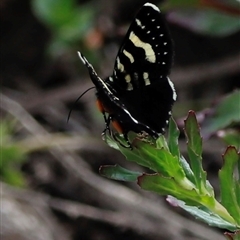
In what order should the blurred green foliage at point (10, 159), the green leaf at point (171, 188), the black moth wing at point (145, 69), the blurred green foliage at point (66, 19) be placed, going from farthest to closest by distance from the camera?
the blurred green foliage at point (66, 19) → the blurred green foliage at point (10, 159) → the black moth wing at point (145, 69) → the green leaf at point (171, 188)

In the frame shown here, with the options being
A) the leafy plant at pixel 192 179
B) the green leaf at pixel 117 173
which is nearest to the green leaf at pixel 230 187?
the leafy plant at pixel 192 179

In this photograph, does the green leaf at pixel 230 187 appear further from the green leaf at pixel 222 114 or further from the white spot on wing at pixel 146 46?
the green leaf at pixel 222 114

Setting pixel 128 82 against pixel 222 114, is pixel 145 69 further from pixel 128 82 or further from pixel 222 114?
pixel 222 114

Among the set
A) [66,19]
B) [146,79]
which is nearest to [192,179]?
[146,79]

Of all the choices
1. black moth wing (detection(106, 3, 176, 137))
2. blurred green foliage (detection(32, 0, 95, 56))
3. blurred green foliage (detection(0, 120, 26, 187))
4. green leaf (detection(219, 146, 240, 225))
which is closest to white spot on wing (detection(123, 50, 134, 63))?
black moth wing (detection(106, 3, 176, 137))

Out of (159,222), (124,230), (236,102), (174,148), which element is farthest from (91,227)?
(174,148)

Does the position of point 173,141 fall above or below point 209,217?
above
